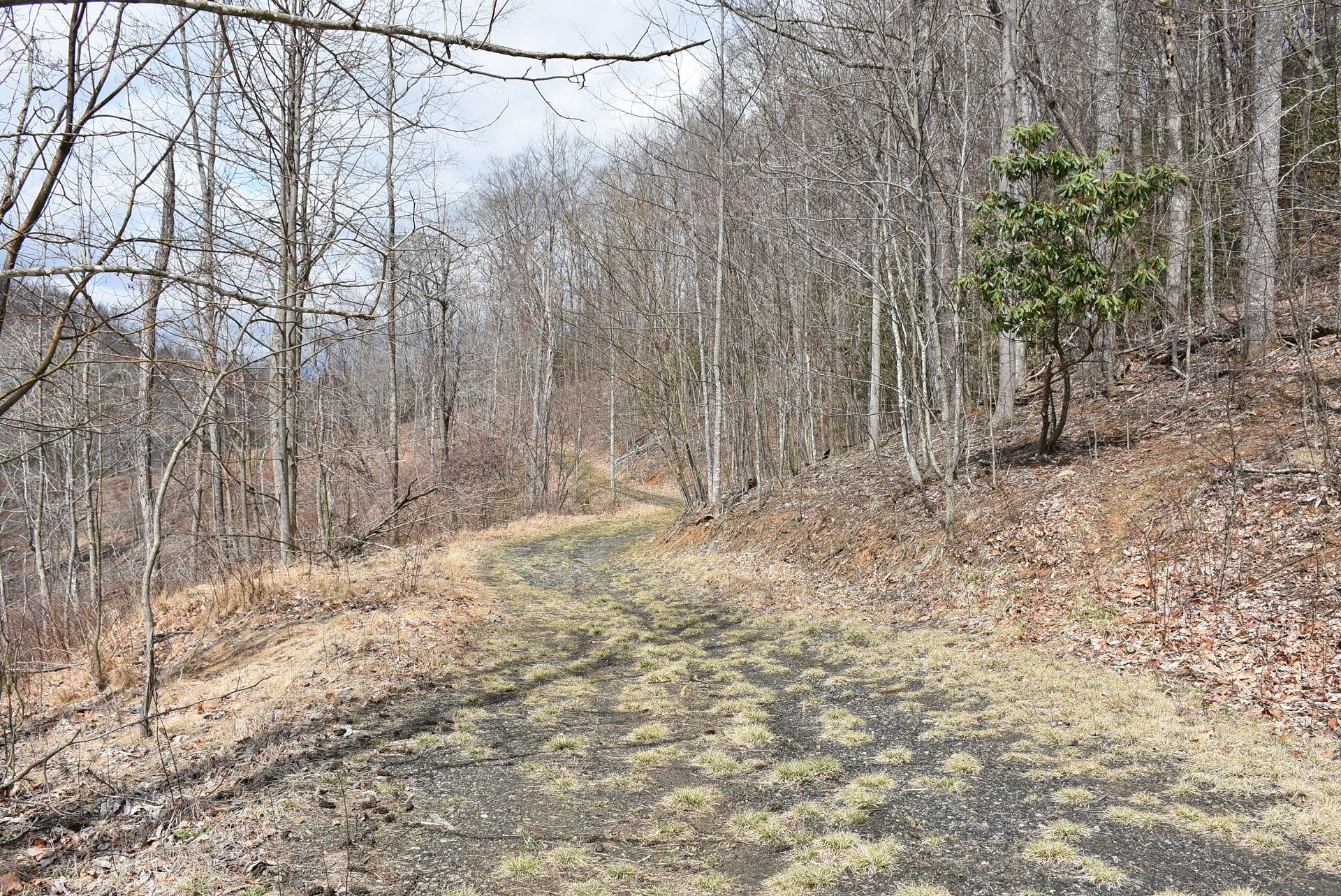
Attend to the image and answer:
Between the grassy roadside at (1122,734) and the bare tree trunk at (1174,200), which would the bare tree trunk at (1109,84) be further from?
the grassy roadside at (1122,734)

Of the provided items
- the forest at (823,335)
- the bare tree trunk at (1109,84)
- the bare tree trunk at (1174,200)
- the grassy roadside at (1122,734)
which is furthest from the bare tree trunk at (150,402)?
the bare tree trunk at (1174,200)

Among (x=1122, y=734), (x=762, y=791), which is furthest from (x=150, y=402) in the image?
(x=1122, y=734)

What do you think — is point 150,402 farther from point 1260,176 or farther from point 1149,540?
point 1260,176

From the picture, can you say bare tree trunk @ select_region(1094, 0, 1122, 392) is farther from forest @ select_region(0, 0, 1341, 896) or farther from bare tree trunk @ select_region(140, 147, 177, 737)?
bare tree trunk @ select_region(140, 147, 177, 737)

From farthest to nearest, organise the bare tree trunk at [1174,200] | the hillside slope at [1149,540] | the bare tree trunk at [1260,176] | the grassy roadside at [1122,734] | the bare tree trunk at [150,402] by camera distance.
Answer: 1. the bare tree trunk at [1174,200]
2. the bare tree trunk at [1260,176]
3. the hillside slope at [1149,540]
4. the grassy roadside at [1122,734]
5. the bare tree trunk at [150,402]

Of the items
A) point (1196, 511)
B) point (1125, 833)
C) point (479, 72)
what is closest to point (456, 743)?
point (1125, 833)

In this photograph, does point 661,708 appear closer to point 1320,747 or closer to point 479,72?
point 1320,747

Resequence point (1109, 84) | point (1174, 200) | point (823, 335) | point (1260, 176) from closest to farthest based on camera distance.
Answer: point (1260, 176) < point (1109, 84) < point (1174, 200) < point (823, 335)

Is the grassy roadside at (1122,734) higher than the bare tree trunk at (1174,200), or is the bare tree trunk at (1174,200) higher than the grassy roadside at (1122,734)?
the bare tree trunk at (1174,200)

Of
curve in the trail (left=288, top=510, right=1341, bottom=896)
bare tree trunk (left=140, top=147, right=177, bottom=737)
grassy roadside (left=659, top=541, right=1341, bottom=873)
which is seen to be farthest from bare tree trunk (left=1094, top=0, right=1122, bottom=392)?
bare tree trunk (left=140, top=147, right=177, bottom=737)

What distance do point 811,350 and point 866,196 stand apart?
251 inches

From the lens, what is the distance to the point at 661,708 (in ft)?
21.4

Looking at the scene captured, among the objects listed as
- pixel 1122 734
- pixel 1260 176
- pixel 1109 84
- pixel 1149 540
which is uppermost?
pixel 1109 84

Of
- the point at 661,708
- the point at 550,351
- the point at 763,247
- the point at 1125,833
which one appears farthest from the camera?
the point at 550,351
